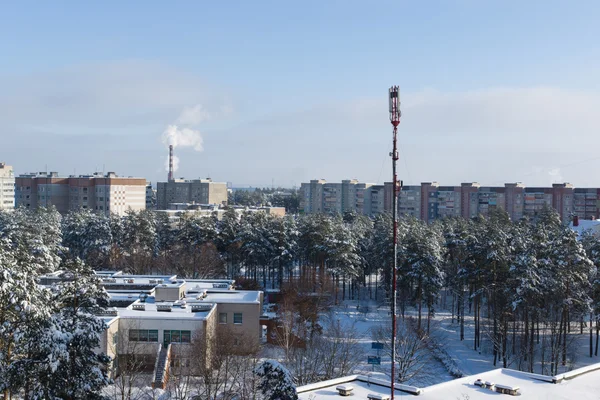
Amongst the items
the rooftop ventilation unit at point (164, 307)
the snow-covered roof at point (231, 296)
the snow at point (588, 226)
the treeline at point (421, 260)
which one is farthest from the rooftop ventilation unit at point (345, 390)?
the snow at point (588, 226)

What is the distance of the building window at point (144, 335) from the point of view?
2838cm

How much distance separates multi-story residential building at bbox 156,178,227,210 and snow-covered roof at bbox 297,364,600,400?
119 m

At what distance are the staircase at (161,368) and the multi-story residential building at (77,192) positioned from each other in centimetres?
7771

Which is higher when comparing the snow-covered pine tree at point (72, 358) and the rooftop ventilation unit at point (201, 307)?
the snow-covered pine tree at point (72, 358)

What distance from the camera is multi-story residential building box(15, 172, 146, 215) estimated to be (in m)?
102

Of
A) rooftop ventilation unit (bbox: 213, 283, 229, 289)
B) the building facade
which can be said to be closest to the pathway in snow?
rooftop ventilation unit (bbox: 213, 283, 229, 289)

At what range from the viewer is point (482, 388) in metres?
17.6

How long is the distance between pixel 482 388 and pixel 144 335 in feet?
55.5

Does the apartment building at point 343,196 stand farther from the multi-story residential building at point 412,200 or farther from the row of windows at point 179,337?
the row of windows at point 179,337

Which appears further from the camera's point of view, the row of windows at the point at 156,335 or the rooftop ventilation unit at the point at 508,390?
the row of windows at the point at 156,335

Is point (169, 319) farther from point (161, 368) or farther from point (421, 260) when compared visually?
point (421, 260)

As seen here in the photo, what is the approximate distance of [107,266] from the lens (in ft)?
177

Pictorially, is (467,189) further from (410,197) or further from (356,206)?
(356,206)

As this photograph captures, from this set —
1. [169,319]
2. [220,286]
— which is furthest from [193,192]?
[169,319]
